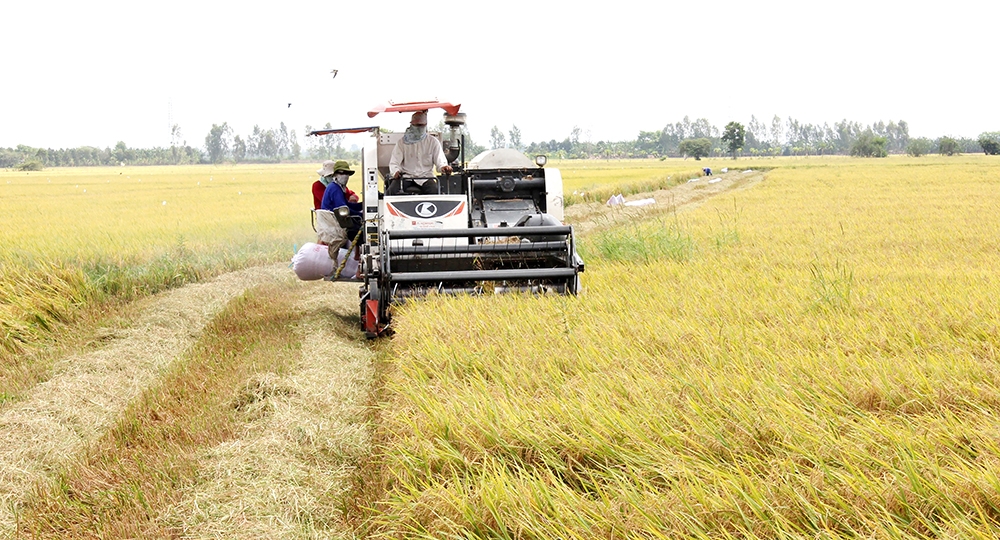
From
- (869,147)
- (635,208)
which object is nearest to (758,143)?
(869,147)

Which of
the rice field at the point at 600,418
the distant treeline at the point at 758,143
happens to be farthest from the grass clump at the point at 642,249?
the distant treeline at the point at 758,143

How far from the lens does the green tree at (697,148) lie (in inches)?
4694

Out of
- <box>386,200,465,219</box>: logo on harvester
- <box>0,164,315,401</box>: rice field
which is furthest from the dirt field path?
<box>0,164,315,401</box>: rice field

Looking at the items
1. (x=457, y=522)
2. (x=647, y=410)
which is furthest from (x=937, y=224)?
(x=457, y=522)

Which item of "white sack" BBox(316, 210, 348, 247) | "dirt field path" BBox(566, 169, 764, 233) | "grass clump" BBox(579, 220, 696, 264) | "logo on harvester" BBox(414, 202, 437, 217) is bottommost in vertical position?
"dirt field path" BBox(566, 169, 764, 233)

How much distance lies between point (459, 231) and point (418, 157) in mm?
1986

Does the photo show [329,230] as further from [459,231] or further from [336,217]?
[459,231]

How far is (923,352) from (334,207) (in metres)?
6.31

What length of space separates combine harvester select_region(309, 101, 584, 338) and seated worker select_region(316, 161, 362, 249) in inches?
8.5

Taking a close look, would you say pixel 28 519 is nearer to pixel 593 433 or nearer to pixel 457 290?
pixel 593 433

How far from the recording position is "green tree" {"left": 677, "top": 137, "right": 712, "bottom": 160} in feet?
391

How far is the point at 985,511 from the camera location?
8.64ft

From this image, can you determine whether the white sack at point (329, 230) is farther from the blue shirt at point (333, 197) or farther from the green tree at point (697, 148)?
the green tree at point (697, 148)

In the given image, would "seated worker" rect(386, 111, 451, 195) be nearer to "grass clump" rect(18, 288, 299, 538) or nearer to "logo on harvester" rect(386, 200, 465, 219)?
"logo on harvester" rect(386, 200, 465, 219)
